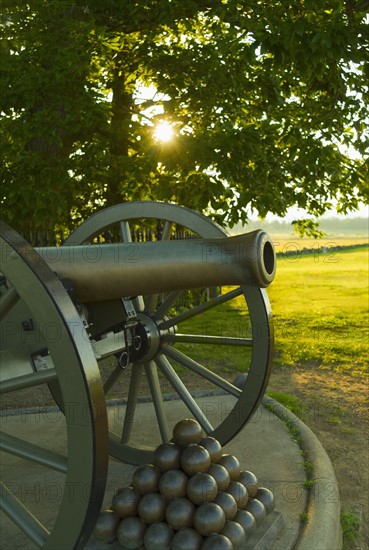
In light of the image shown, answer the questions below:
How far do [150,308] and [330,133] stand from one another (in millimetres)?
4696

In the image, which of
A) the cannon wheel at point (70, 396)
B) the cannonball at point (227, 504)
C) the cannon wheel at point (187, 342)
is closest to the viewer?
the cannon wheel at point (70, 396)

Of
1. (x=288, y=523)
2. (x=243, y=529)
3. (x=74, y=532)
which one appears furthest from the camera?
(x=288, y=523)

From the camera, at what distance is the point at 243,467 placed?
4203mm

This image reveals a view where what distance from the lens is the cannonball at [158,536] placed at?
9.91ft

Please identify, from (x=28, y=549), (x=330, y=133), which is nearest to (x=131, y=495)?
(x=28, y=549)

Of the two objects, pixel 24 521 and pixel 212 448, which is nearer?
pixel 24 521

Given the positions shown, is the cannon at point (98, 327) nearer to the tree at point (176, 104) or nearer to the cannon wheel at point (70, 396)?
the cannon wheel at point (70, 396)

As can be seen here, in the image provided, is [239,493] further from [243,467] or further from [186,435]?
[243,467]

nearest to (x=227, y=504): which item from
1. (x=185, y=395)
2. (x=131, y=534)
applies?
(x=131, y=534)

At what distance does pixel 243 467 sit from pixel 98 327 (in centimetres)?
134

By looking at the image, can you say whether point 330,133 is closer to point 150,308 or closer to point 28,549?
point 150,308

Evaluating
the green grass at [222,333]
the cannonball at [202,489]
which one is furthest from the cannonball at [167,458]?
the green grass at [222,333]

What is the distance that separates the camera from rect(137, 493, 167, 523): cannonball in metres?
3.13

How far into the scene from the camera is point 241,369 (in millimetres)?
7734
